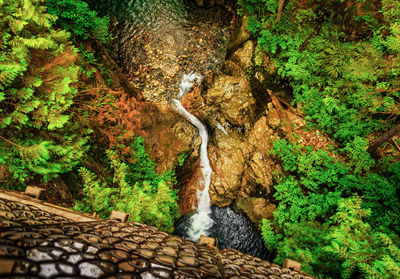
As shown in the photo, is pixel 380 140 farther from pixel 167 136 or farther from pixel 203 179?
pixel 167 136

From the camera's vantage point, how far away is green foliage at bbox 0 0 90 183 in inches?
151

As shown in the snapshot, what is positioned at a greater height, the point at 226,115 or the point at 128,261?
the point at 226,115

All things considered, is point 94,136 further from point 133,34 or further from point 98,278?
point 133,34

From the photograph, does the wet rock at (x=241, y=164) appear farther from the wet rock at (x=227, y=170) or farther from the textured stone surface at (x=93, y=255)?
the textured stone surface at (x=93, y=255)

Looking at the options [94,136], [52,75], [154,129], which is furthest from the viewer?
[154,129]

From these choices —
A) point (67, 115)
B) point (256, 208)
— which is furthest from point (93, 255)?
point (256, 208)

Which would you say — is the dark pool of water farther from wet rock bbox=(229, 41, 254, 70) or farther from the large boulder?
the large boulder

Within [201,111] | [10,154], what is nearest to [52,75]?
[10,154]

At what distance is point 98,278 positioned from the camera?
1577mm

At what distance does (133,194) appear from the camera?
5.69 metres

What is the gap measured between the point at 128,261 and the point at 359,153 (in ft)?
25.0

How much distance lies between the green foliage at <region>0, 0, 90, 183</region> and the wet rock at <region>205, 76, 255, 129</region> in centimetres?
575

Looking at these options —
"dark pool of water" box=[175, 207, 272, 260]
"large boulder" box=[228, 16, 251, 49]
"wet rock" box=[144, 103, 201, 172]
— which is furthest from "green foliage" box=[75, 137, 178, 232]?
"large boulder" box=[228, 16, 251, 49]

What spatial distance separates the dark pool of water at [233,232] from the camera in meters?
7.88
